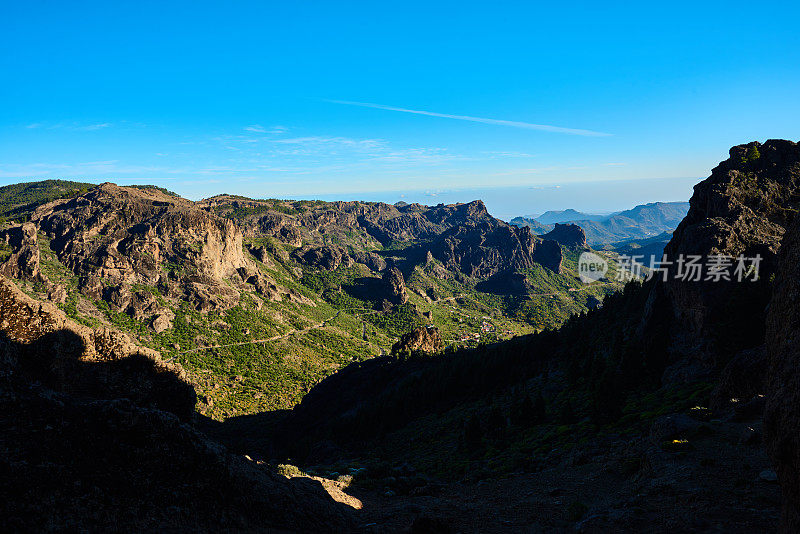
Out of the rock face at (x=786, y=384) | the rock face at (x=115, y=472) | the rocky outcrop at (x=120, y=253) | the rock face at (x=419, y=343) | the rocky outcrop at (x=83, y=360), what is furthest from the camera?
the rocky outcrop at (x=120, y=253)

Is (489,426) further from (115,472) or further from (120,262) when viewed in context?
(120,262)

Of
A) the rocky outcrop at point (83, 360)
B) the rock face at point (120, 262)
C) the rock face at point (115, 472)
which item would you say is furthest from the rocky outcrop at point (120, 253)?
the rock face at point (115, 472)

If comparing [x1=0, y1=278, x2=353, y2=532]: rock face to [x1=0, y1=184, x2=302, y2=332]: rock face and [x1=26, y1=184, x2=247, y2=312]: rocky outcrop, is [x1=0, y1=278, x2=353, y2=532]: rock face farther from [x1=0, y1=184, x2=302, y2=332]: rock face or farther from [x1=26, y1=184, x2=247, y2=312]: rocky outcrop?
[x1=26, y1=184, x2=247, y2=312]: rocky outcrop

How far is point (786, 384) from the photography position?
33.4 feet

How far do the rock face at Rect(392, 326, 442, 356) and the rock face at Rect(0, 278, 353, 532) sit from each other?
89032 millimetres

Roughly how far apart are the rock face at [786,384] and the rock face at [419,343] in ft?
314

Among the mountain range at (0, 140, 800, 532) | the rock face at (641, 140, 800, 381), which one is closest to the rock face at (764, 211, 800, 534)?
the mountain range at (0, 140, 800, 532)

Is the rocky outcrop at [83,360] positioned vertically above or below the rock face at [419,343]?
above

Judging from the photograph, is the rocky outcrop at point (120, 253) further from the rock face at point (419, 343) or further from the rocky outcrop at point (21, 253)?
the rock face at point (419, 343)

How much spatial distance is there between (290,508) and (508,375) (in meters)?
65.9

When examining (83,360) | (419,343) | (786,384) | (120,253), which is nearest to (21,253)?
(120,253)

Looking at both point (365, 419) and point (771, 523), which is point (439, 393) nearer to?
point (365, 419)

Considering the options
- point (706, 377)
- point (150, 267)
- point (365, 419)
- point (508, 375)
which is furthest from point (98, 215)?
point (706, 377)

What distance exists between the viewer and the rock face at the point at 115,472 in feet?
34.3
